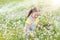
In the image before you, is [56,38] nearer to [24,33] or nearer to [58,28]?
[58,28]

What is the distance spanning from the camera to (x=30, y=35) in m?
2.74

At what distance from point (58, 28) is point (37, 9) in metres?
0.39

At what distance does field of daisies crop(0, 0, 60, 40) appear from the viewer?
8.98ft

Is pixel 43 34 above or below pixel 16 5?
below

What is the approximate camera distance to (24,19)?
2.84 m

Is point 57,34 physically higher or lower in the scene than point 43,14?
lower

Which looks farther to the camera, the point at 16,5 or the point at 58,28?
the point at 16,5

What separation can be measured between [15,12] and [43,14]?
0.40 meters

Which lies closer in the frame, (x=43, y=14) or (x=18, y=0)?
(x=43, y=14)

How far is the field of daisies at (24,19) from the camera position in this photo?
274 centimetres

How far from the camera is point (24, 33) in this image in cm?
276

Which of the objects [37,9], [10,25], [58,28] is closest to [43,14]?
[37,9]

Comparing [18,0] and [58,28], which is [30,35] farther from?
[18,0]

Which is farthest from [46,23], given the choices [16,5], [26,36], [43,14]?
[16,5]
